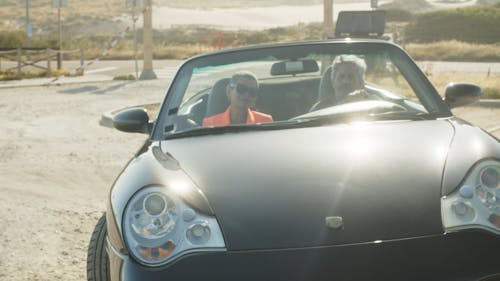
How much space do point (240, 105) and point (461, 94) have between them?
4.10ft

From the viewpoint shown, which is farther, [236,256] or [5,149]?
[5,149]

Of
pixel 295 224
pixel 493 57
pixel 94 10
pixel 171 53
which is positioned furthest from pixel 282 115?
pixel 94 10

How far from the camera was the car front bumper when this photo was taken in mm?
3141

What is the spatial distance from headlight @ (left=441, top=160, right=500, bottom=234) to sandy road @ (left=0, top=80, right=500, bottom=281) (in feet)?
8.86

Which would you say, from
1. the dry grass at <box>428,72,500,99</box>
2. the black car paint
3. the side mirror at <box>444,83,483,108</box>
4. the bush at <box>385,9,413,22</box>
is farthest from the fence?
the bush at <box>385,9,413,22</box>

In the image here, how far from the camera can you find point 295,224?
3.33 meters

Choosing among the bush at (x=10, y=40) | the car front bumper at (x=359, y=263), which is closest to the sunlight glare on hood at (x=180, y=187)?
the car front bumper at (x=359, y=263)

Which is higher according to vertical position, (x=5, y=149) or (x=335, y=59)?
(x=335, y=59)

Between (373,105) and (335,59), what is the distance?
2.19ft

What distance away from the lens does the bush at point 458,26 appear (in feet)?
182

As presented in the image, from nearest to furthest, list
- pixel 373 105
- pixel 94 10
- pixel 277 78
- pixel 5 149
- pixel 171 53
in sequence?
pixel 373 105, pixel 277 78, pixel 5 149, pixel 171 53, pixel 94 10

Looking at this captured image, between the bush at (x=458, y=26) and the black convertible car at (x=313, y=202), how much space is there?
5122 centimetres

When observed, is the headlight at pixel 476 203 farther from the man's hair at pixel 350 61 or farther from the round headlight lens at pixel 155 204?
the man's hair at pixel 350 61

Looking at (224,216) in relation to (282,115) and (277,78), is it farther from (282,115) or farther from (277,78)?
(277,78)
